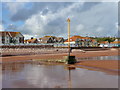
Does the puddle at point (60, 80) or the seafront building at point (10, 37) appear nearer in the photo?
the puddle at point (60, 80)

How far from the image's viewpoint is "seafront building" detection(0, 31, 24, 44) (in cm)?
9014

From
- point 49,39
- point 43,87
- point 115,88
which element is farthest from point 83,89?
point 49,39

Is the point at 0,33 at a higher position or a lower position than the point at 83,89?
higher

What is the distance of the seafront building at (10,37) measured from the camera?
90137mm

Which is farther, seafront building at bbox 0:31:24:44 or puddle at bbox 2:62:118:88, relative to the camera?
seafront building at bbox 0:31:24:44

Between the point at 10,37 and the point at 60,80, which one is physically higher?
the point at 10,37

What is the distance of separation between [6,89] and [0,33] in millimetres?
90281

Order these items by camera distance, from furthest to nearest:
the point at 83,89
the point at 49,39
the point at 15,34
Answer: the point at 49,39 < the point at 15,34 < the point at 83,89

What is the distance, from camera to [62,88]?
7.61m

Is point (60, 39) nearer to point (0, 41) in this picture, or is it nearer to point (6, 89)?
point (0, 41)

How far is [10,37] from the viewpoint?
308 ft

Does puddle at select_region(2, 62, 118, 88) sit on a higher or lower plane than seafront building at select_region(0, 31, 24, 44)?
lower

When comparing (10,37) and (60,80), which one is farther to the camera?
(10,37)

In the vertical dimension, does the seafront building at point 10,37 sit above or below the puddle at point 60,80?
above
